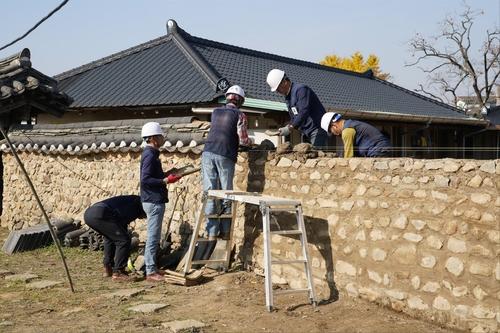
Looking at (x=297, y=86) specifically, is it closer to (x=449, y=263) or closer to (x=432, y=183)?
(x=432, y=183)

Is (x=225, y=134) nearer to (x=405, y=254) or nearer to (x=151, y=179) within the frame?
(x=151, y=179)

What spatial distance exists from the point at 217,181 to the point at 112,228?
1366 millimetres

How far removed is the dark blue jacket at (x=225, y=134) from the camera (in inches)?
254

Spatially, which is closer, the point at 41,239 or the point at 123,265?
the point at 123,265

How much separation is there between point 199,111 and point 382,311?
7902 mm

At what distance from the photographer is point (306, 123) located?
6.62m

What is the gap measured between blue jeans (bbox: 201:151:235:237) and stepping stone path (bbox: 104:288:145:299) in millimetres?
1083

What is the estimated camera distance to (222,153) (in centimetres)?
645

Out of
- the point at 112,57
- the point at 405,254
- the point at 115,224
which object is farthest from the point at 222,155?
the point at 112,57

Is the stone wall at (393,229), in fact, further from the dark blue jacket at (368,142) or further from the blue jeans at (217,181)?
the dark blue jacket at (368,142)

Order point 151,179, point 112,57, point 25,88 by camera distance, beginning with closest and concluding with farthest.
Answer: point 151,179
point 25,88
point 112,57

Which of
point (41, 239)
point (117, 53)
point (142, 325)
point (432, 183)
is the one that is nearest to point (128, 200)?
point (142, 325)

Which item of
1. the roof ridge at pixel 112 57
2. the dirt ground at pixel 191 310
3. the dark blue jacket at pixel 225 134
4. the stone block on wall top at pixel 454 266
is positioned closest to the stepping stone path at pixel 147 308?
the dirt ground at pixel 191 310

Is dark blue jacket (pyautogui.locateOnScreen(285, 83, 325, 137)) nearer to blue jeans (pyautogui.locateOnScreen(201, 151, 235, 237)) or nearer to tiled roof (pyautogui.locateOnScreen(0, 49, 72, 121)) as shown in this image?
blue jeans (pyautogui.locateOnScreen(201, 151, 235, 237))
